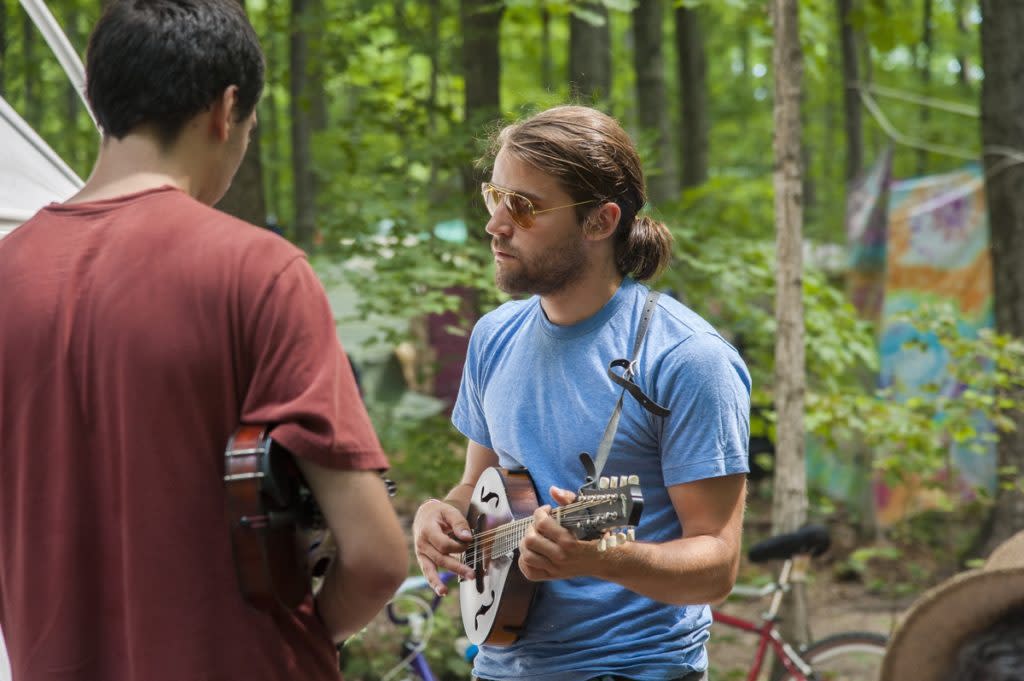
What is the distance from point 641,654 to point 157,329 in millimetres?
1314

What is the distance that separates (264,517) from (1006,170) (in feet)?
22.4

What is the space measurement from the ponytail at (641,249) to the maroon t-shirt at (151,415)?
1.16 metres

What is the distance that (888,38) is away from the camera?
25.2ft

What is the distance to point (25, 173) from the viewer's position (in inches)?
128

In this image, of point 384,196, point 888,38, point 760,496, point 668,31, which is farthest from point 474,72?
point 668,31

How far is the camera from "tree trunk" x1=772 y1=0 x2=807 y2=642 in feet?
17.4

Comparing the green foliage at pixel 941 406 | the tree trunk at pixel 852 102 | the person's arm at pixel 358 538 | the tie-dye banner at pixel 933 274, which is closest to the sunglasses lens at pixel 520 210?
the person's arm at pixel 358 538

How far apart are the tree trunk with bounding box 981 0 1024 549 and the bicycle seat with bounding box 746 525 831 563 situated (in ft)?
9.17

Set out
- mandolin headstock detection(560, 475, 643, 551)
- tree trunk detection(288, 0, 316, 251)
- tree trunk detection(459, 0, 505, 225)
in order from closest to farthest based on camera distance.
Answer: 1. mandolin headstock detection(560, 475, 643, 551)
2. tree trunk detection(459, 0, 505, 225)
3. tree trunk detection(288, 0, 316, 251)

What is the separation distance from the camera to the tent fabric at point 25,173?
3.17m

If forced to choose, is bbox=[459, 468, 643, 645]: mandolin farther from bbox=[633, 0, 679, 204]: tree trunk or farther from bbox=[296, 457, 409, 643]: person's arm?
bbox=[633, 0, 679, 204]: tree trunk

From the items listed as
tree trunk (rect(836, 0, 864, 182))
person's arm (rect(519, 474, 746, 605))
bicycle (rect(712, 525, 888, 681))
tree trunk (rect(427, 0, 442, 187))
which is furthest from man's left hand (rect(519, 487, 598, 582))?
tree trunk (rect(836, 0, 864, 182))

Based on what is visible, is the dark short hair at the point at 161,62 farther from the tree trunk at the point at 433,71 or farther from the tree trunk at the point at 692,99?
the tree trunk at the point at 692,99

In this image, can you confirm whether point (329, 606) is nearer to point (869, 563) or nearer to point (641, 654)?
point (641, 654)
